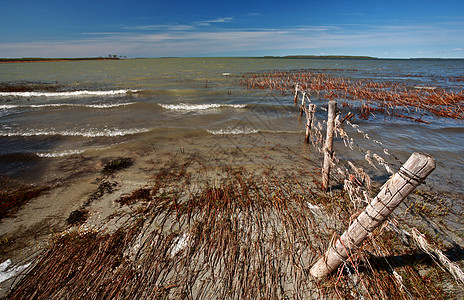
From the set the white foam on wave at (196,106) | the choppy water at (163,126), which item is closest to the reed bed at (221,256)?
→ the choppy water at (163,126)

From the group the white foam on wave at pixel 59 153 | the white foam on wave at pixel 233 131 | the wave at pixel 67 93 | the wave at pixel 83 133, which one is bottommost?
the white foam on wave at pixel 59 153

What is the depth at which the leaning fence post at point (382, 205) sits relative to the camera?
2.17m

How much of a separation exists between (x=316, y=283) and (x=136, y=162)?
7035 millimetres

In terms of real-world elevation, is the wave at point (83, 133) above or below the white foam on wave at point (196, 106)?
below

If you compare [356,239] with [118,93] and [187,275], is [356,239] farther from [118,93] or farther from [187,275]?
[118,93]

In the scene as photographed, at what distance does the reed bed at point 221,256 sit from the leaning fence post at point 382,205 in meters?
0.22

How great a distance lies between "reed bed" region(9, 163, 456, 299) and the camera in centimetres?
345

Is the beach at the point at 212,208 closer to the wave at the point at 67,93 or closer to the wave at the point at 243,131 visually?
the wave at the point at 243,131

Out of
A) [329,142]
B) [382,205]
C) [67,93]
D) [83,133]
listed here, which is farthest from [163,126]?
[67,93]

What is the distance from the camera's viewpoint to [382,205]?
2.54 m

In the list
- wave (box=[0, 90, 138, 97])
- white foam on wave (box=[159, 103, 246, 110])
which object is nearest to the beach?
white foam on wave (box=[159, 103, 246, 110])

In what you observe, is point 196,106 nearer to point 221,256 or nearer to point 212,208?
point 212,208

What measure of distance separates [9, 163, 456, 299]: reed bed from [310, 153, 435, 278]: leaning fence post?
22 cm

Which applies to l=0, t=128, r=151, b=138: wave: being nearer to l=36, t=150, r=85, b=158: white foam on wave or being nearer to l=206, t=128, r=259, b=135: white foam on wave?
l=36, t=150, r=85, b=158: white foam on wave
